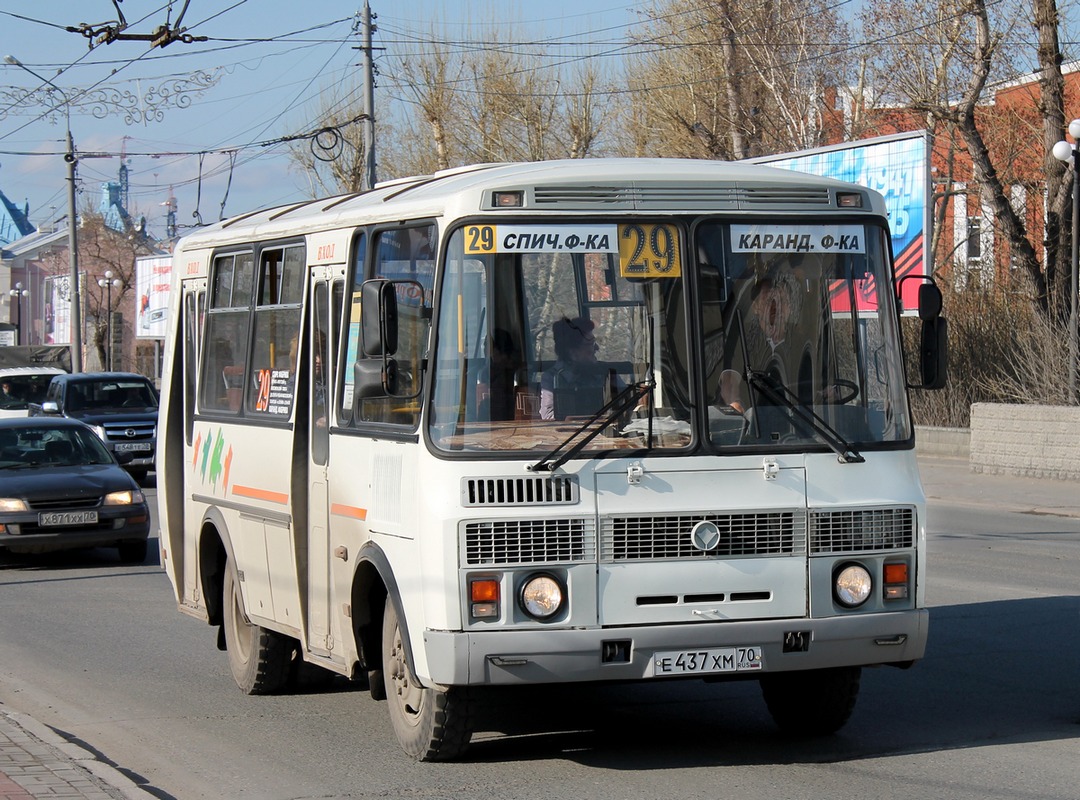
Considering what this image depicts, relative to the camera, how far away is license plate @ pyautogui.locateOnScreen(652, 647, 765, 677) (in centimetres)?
660

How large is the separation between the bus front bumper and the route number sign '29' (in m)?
Answer: 1.54

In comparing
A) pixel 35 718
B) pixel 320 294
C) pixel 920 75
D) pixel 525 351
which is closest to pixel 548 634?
pixel 525 351

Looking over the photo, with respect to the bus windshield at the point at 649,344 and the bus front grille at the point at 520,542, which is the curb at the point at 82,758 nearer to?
the bus front grille at the point at 520,542

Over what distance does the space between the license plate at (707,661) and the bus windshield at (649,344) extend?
86cm

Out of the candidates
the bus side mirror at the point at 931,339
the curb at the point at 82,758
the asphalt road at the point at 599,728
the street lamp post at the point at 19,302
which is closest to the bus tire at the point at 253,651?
the asphalt road at the point at 599,728

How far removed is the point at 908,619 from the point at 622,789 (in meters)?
1.44

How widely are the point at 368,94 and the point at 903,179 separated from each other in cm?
1285

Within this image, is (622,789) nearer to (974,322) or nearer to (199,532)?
(199,532)

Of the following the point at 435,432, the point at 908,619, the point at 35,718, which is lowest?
the point at 35,718

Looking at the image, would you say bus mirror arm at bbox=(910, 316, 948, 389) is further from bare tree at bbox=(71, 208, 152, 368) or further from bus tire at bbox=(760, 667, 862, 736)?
bare tree at bbox=(71, 208, 152, 368)

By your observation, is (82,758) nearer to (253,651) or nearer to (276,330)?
(253,651)

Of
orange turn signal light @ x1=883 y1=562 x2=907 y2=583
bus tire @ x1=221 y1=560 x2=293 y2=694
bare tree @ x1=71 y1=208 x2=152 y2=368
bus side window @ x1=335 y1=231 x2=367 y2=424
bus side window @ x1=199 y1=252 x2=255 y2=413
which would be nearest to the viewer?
orange turn signal light @ x1=883 y1=562 x2=907 y2=583

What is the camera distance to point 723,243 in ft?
22.9

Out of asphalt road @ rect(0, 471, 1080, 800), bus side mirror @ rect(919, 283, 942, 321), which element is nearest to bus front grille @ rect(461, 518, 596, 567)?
asphalt road @ rect(0, 471, 1080, 800)
